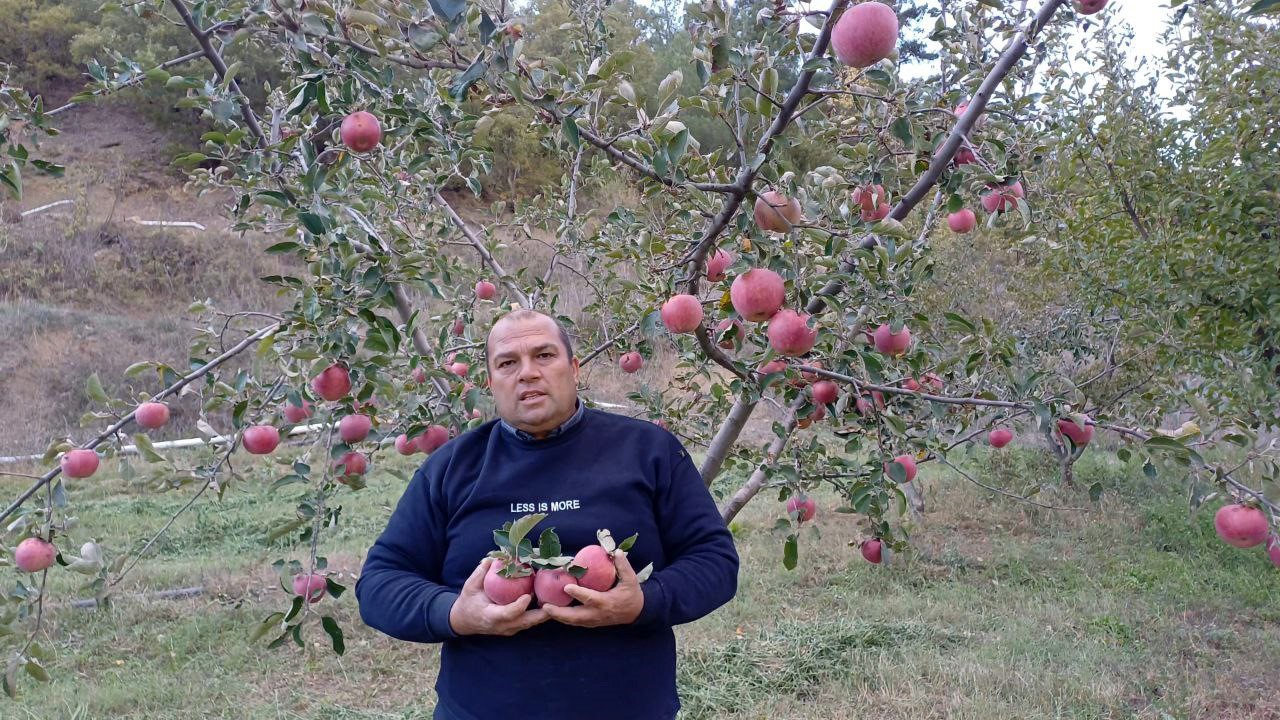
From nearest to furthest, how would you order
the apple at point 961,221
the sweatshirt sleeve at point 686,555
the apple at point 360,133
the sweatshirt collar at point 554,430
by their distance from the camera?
1. the sweatshirt sleeve at point 686,555
2. the apple at point 360,133
3. the sweatshirt collar at point 554,430
4. the apple at point 961,221

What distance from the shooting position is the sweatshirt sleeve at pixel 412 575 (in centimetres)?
140

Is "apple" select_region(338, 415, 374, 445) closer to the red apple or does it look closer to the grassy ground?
the grassy ground

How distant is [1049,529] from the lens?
244 inches

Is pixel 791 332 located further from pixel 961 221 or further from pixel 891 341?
pixel 961 221

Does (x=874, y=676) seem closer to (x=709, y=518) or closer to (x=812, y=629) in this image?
(x=812, y=629)

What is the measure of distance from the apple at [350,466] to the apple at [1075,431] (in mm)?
1382

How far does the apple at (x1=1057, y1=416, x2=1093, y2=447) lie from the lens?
1.54 meters

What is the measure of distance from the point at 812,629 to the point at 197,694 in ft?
9.16

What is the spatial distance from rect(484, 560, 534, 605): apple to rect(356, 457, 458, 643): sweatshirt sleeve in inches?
4.6

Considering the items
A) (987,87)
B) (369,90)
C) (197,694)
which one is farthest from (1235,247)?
(197,694)

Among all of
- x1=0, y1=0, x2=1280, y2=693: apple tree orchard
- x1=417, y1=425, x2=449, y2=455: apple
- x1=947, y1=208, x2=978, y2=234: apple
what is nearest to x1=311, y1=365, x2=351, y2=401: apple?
x1=0, y1=0, x2=1280, y2=693: apple tree orchard

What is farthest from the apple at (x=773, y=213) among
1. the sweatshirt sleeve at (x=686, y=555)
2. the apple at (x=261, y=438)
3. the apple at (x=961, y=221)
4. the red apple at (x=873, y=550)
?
the apple at (x=261, y=438)

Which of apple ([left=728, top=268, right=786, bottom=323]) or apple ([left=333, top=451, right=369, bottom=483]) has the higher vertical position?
apple ([left=728, top=268, right=786, bottom=323])

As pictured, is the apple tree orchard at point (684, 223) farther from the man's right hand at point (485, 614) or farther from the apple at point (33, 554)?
the man's right hand at point (485, 614)
